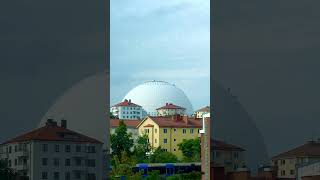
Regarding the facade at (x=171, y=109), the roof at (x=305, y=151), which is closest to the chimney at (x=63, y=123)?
the roof at (x=305, y=151)

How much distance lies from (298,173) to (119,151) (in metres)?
14.9

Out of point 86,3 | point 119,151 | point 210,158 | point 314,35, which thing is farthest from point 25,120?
point 119,151

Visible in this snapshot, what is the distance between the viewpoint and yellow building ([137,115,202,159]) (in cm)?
3578

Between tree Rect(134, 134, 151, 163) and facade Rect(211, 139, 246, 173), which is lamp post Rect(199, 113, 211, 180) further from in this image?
tree Rect(134, 134, 151, 163)

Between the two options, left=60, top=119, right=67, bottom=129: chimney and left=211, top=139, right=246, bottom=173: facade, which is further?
left=211, top=139, right=246, bottom=173: facade

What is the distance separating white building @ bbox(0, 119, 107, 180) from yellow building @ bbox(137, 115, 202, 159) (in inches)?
1131

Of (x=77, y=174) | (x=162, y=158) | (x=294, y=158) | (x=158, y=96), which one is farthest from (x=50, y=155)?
(x=158, y=96)

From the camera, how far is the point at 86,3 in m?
6.63

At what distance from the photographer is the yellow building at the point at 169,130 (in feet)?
117

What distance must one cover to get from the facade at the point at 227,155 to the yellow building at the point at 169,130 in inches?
1116

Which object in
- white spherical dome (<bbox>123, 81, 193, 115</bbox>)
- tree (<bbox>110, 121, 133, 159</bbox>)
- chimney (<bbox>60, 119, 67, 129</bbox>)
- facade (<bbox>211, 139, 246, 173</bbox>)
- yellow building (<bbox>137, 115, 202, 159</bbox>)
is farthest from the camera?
white spherical dome (<bbox>123, 81, 193, 115</bbox>)

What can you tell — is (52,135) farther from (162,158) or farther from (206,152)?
(162,158)

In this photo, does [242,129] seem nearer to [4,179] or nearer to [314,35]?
[314,35]

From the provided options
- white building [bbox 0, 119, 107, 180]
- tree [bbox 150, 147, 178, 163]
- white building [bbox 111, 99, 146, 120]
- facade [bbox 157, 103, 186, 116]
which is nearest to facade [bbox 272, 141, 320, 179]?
white building [bbox 0, 119, 107, 180]
